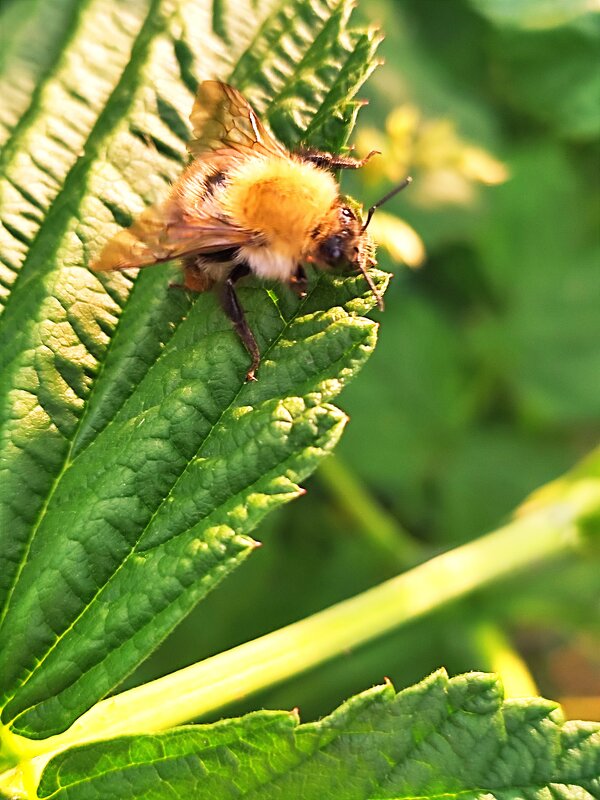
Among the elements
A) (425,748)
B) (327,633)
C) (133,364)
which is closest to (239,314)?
(133,364)

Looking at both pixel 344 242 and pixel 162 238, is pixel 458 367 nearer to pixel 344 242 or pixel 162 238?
→ pixel 344 242

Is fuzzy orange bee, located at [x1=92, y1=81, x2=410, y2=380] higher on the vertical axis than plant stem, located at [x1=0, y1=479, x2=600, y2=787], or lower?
higher

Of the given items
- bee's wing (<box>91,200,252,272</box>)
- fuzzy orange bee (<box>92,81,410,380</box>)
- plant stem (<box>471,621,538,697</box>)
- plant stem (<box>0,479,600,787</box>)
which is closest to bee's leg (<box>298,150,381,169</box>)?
fuzzy orange bee (<box>92,81,410,380</box>)

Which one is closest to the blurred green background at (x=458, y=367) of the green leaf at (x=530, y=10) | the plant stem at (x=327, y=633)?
the green leaf at (x=530, y=10)

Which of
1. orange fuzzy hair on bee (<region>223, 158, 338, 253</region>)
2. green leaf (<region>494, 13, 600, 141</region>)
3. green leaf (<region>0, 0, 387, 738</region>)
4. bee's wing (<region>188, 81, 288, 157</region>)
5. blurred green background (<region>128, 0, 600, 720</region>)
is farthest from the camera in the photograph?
blurred green background (<region>128, 0, 600, 720</region>)

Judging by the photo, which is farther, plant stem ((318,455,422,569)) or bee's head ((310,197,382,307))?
plant stem ((318,455,422,569))

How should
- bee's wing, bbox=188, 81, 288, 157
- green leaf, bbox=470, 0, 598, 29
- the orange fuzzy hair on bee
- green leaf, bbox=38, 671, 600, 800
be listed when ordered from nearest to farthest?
green leaf, bbox=38, 671, 600, 800
the orange fuzzy hair on bee
bee's wing, bbox=188, 81, 288, 157
green leaf, bbox=470, 0, 598, 29

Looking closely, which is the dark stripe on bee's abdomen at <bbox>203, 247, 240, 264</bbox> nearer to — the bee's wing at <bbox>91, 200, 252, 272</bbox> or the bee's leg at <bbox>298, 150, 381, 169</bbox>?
the bee's wing at <bbox>91, 200, 252, 272</bbox>
